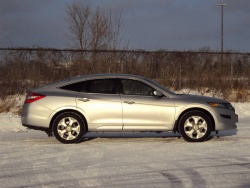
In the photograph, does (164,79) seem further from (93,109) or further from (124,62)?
(93,109)

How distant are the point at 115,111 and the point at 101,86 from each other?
2.29ft

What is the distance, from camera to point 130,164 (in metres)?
8.40

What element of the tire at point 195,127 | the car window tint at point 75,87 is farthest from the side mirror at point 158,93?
the car window tint at point 75,87

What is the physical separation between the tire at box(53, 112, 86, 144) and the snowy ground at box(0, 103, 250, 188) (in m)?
0.20

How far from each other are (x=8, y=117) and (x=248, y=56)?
12.7 meters

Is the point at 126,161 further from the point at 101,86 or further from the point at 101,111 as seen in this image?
the point at 101,86

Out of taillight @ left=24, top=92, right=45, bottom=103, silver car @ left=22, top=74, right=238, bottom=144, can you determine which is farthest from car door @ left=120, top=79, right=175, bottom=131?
taillight @ left=24, top=92, right=45, bottom=103

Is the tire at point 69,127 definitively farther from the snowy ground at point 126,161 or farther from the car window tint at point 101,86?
the car window tint at point 101,86

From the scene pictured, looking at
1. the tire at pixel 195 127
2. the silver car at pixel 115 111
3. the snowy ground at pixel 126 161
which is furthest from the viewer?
the tire at pixel 195 127

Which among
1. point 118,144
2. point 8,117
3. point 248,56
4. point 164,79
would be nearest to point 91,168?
point 118,144

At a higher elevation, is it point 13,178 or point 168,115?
point 168,115

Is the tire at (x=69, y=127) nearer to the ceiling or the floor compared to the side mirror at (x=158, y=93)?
nearer to the floor

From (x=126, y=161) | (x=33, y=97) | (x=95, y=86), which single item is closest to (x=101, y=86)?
(x=95, y=86)

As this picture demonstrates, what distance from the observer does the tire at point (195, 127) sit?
36.1 feet
